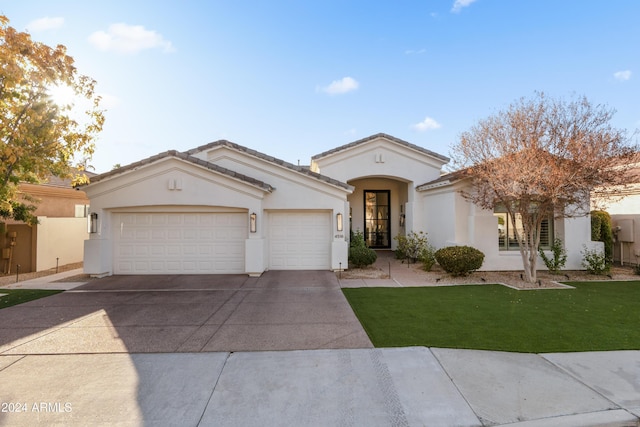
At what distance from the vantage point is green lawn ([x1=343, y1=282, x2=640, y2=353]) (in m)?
5.30

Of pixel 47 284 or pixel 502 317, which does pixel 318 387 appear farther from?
pixel 47 284

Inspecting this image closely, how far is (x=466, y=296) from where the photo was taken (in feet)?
27.7

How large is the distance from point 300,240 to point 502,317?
296 inches

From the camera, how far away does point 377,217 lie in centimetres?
1931

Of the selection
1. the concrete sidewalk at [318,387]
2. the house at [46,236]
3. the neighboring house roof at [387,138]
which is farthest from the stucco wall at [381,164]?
the house at [46,236]

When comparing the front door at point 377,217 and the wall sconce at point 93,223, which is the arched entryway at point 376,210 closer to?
the front door at point 377,217

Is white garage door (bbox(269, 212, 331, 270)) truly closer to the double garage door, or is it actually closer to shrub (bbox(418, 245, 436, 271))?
the double garage door

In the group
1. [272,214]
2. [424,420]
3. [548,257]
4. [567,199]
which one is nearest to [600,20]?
[567,199]

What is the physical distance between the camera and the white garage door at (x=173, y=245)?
1148 centimetres

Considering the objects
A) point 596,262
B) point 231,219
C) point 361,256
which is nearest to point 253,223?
point 231,219

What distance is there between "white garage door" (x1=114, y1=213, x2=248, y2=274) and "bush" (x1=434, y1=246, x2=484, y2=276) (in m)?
7.43

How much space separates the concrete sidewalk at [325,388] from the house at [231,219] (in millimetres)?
6724

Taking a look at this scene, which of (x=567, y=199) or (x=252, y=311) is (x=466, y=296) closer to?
(x=567, y=199)

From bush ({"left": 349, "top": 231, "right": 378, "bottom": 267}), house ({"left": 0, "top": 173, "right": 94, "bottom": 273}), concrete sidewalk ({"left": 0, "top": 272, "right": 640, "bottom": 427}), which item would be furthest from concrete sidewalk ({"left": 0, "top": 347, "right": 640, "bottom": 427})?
house ({"left": 0, "top": 173, "right": 94, "bottom": 273})
